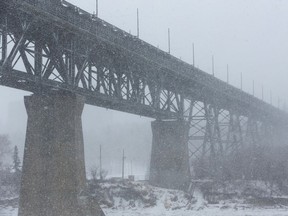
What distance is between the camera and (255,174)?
126 feet

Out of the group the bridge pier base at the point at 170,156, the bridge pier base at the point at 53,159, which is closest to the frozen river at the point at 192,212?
the bridge pier base at the point at 170,156

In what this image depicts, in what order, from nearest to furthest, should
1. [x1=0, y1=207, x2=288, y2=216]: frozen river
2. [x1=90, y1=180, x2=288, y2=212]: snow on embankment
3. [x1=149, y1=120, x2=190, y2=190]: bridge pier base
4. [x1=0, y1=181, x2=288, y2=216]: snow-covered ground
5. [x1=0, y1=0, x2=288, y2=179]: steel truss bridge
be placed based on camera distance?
[x1=0, y1=0, x2=288, y2=179]: steel truss bridge → [x1=0, y1=207, x2=288, y2=216]: frozen river → [x1=0, y1=181, x2=288, y2=216]: snow-covered ground → [x1=90, y1=180, x2=288, y2=212]: snow on embankment → [x1=149, y1=120, x2=190, y2=190]: bridge pier base

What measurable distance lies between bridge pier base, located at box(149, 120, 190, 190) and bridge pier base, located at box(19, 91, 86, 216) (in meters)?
13.6

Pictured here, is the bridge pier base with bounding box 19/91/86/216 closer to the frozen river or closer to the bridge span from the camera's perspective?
the bridge span

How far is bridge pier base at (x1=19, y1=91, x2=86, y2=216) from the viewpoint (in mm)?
19453

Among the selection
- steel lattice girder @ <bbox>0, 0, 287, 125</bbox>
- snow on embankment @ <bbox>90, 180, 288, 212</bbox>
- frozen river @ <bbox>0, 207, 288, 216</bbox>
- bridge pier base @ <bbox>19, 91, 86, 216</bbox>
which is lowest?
frozen river @ <bbox>0, 207, 288, 216</bbox>

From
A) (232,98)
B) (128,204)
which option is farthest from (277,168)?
(128,204)

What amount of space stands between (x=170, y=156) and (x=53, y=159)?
14.5 metres

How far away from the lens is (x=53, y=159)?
19734mm

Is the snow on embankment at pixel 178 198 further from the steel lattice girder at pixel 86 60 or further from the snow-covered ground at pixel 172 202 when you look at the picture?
the steel lattice girder at pixel 86 60

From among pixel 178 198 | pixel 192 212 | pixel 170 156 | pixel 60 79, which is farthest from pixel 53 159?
pixel 170 156

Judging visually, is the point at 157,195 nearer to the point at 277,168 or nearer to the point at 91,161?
the point at 277,168

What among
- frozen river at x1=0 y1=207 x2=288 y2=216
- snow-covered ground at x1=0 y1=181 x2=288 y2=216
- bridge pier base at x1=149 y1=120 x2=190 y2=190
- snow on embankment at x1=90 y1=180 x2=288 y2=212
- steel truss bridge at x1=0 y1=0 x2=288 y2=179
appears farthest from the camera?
bridge pier base at x1=149 y1=120 x2=190 y2=190

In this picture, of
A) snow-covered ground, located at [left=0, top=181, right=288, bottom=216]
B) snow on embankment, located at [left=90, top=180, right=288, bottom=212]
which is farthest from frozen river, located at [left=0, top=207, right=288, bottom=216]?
snow on embankment, located at [left=90, top=180, right=288, bottom=212]
